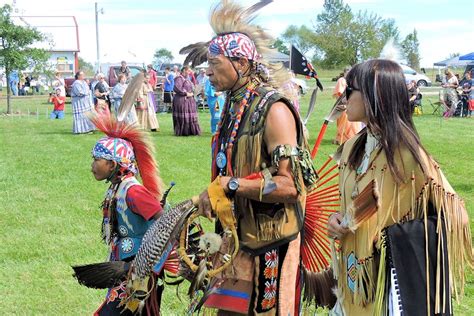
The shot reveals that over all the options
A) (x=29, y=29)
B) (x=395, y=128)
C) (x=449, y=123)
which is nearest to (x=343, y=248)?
(x=395, y=128)

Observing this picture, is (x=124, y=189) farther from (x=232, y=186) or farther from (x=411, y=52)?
(x=411, y=52)

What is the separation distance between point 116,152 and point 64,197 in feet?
17.3

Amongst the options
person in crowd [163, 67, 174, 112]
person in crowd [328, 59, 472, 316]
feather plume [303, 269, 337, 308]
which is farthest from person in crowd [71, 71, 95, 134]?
person in crowd [328, 59, 472, 316]

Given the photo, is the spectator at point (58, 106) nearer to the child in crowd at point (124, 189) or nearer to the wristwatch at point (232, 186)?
the child in crowd at point (124, 189)

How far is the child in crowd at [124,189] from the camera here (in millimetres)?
3617

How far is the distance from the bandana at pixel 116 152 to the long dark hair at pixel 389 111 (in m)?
1.68

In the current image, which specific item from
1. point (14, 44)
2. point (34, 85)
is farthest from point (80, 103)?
point (34, 85)

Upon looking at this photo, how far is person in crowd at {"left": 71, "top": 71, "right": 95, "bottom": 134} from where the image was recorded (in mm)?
17531

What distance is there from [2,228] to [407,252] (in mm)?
5614

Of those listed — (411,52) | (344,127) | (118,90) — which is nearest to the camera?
(344,127)

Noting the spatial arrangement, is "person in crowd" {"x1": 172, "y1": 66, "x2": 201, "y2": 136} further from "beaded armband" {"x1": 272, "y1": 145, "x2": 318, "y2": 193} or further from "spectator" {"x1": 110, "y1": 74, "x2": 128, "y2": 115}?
"beaded armband" {"x1": 272, "y1": 145, "x2": 318, "y2": 193}

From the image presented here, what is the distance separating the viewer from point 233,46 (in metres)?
3.10

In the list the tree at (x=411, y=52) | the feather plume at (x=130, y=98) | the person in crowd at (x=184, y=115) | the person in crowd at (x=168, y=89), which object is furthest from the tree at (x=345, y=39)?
the feather plume at (x=130, y=98)

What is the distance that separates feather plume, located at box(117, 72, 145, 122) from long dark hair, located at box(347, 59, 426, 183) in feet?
5.83
